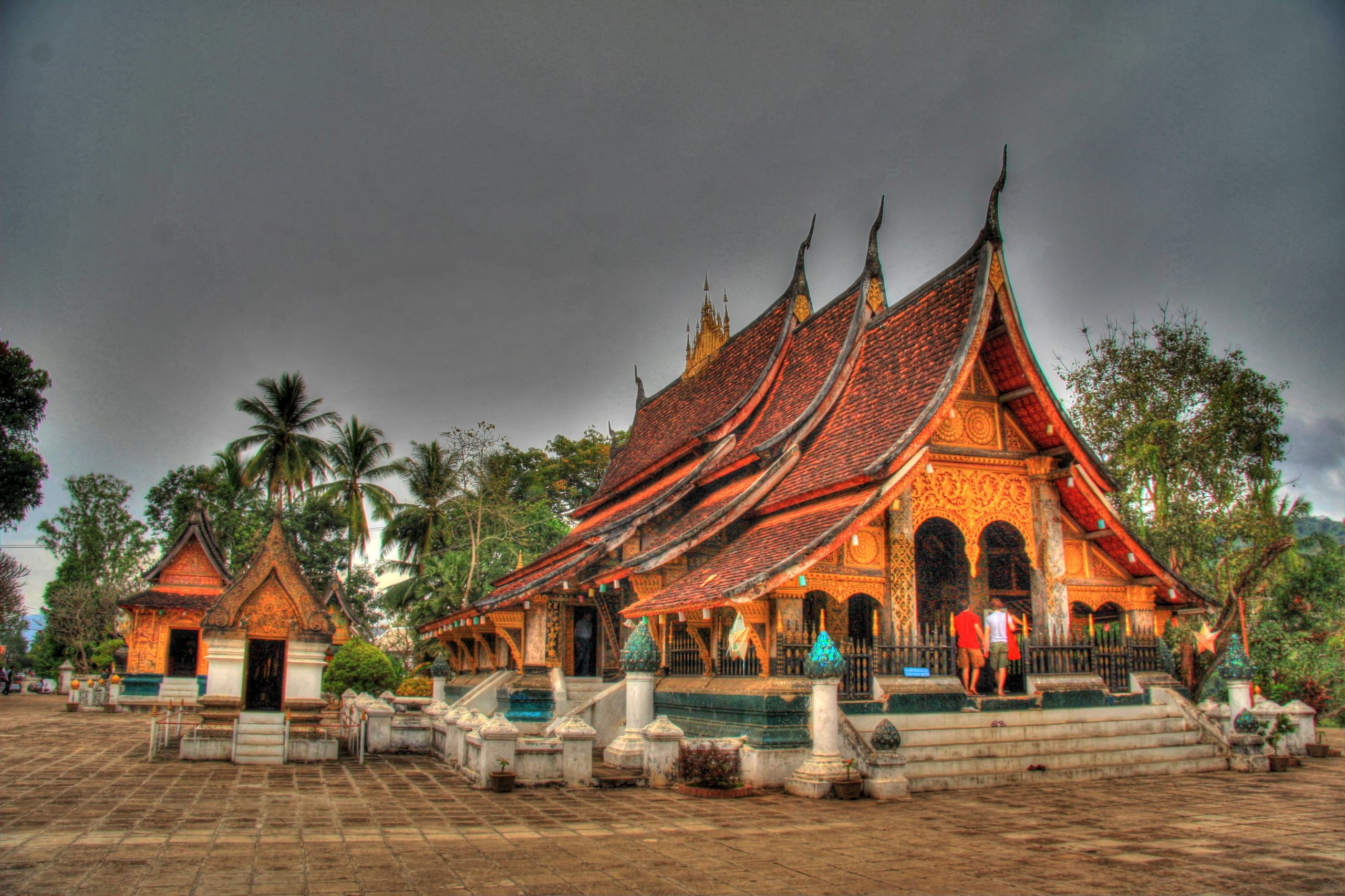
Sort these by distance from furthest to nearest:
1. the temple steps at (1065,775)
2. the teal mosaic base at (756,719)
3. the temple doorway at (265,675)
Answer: the temple doorway at (265,675)
the teal mosaic base at (756,719)
the temple steps at (1065,775)

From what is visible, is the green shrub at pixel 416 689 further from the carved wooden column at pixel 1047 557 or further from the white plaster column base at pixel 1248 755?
the white plaster column base at pixel 1248 755

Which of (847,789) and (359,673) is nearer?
(847,789)

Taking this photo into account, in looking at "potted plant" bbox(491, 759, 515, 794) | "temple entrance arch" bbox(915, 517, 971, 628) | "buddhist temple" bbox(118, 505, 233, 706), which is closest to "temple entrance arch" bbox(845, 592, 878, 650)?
"temple entrance arch" bbox(915, 517, 971, 628)

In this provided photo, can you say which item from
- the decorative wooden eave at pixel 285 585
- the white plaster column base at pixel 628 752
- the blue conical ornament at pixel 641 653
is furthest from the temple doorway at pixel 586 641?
the white plaster column base at pixel 628 752

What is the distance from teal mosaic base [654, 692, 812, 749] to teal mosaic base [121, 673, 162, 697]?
2358cm

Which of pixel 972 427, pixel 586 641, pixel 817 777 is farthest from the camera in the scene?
pixel 586 641

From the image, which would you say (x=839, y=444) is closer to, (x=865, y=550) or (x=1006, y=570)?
(x=865, y=550)

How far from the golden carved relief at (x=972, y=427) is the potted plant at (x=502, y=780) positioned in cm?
689

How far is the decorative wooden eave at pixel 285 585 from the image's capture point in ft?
43.1

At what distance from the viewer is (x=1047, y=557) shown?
40.1ft

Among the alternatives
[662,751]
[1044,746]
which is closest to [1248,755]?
[1044,746]

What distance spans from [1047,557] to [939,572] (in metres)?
2.23

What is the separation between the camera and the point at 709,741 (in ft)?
31.7

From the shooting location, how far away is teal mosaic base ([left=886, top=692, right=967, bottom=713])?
1052 centimetres
